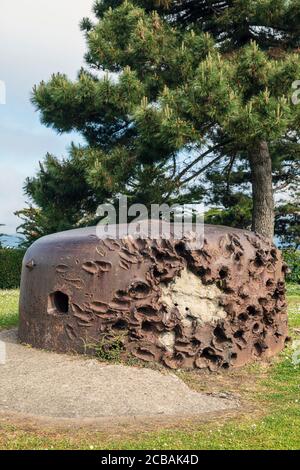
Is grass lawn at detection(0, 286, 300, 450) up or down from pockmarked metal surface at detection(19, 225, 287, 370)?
down

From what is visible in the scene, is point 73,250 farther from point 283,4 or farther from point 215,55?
point 283,4

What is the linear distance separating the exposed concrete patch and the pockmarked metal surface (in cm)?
1

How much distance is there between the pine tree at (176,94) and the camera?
1221 cm

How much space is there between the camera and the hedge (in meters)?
18.8

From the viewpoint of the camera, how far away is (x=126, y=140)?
15.2 meters

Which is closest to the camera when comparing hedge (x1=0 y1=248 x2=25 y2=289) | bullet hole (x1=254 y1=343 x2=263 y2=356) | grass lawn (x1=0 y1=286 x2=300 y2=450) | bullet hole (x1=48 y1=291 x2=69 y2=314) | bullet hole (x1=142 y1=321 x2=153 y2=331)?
grass lawn (x1=0 y1=286 x2=300 y2=450)

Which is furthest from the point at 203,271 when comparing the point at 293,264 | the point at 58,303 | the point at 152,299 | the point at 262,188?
the point at 293,264

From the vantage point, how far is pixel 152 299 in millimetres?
7184

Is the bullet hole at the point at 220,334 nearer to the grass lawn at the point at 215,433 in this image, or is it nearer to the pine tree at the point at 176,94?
the grass lawn at the point at 215,433

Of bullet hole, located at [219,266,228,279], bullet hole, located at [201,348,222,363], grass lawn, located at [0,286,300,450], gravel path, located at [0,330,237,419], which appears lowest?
grass lawn, located at [0,286,300,450]

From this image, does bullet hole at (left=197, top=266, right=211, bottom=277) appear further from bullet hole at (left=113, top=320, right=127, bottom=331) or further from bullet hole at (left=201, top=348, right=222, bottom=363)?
bullet hole at (left=113, top=320, right=127, bottom=331)

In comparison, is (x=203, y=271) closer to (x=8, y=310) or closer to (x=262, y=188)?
(x=8, y=310)

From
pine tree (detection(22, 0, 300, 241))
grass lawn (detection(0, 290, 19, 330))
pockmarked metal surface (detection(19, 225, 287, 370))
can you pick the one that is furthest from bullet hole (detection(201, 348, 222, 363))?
pine tree (detection(22, 0, 300, 241))
